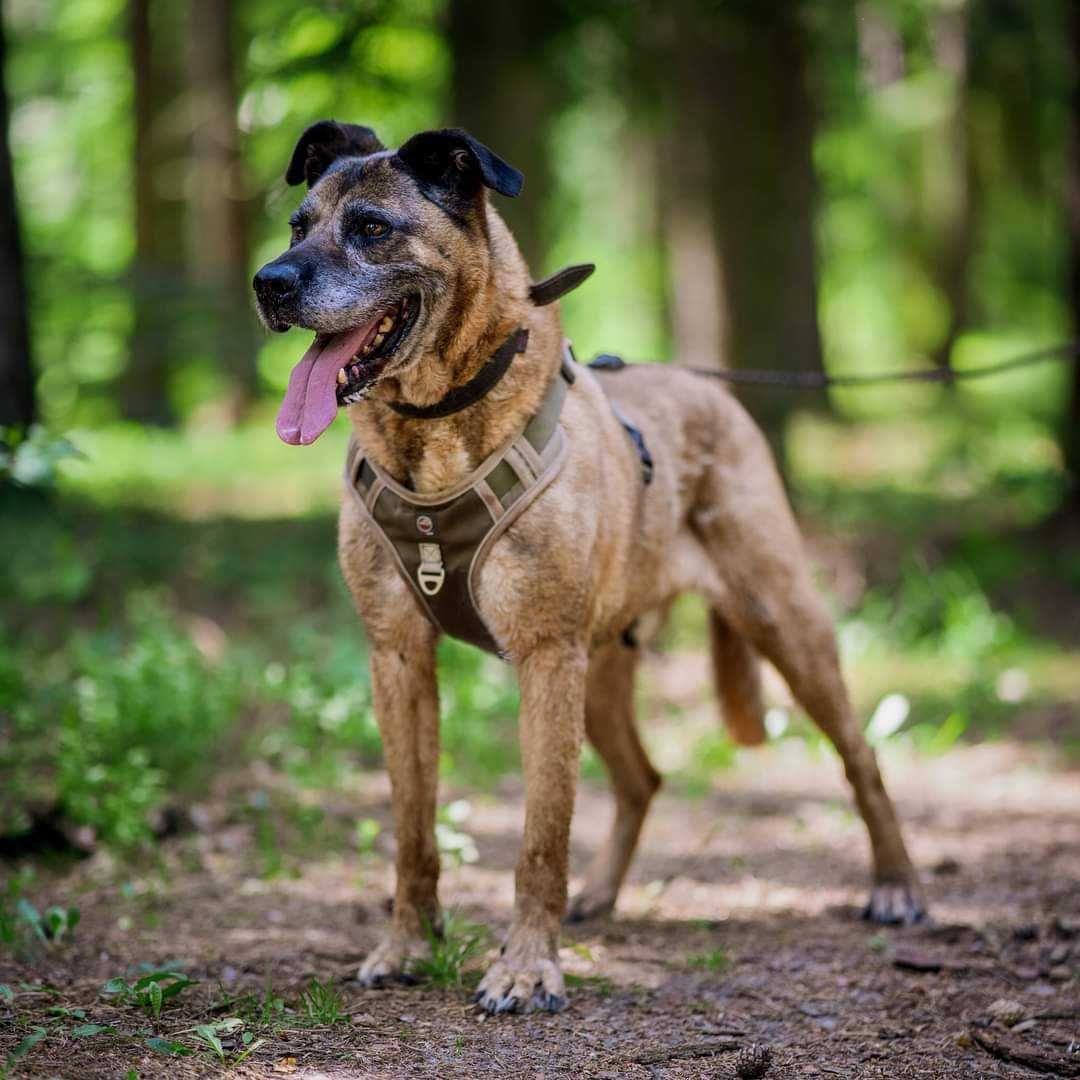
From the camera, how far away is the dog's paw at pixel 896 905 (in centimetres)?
496

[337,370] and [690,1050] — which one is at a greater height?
[337,370]

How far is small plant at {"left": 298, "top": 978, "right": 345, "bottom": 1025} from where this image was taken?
12.0 feet

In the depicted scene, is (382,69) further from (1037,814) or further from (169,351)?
(1037,814)

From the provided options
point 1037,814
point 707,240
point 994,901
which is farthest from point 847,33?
point 994,901

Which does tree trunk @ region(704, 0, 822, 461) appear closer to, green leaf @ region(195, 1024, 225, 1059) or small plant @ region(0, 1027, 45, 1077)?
green leaf @ region(195, 1024, 225, 1059)

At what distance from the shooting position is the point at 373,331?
3818 millimetres

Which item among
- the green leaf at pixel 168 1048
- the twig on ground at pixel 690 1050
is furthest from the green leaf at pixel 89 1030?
the twig on ground at pixel 690 1050

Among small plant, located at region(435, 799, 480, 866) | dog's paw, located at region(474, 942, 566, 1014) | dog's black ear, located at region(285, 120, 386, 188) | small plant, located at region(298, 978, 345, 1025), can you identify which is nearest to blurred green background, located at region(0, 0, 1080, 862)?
small plant, located at region(435, 799, 480, 866)

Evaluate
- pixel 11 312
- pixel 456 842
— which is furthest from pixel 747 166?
pixel 456 842

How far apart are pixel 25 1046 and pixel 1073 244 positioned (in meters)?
8.62

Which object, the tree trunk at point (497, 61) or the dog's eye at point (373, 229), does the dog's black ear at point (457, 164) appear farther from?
the tree trunk at point (497, 61)

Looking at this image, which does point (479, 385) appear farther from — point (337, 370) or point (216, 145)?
point (216, 145)

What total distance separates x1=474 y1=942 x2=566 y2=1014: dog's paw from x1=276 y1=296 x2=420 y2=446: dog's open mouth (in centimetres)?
166

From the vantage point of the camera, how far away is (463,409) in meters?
4.01
